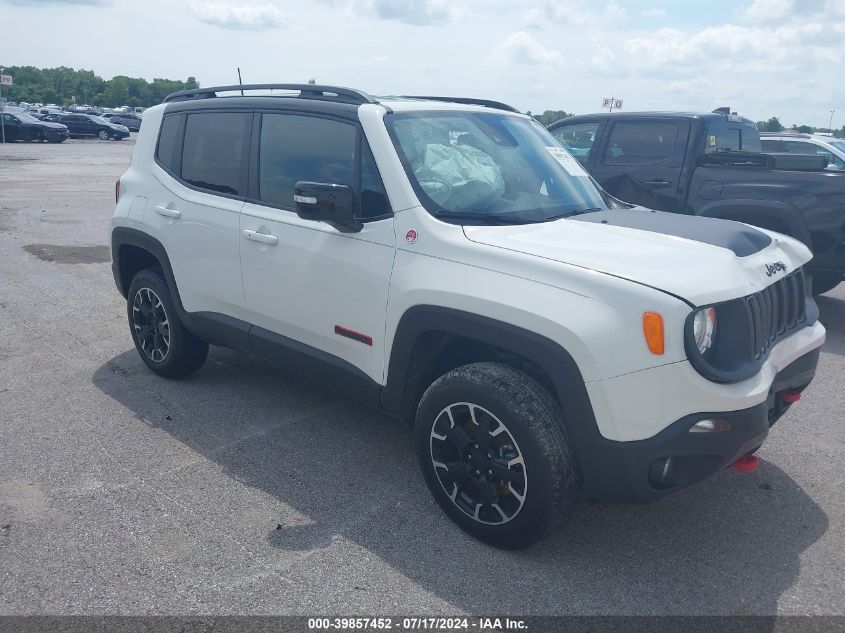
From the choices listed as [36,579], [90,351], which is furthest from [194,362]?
[36,579]

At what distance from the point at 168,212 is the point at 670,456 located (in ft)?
11.6

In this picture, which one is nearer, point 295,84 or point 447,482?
point 447,482

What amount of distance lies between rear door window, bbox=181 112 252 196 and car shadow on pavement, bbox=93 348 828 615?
148 cm

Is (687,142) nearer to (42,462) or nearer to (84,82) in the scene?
(42,462)

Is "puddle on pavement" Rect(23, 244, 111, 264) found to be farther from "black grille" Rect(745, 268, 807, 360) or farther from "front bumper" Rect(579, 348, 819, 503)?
"black grille" Rect(745, 268, 807, 360)

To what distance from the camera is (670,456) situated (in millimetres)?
2879

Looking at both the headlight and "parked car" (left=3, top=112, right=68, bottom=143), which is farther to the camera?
"parked car" (left=3, top=112, right=68, bottom=143)

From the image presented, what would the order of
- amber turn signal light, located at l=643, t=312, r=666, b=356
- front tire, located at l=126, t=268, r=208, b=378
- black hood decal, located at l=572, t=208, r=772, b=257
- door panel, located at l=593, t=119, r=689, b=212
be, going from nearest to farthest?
amber turn signal light, located at l=643, t=312, r=666, b=356, black hood decal, located at l=572, t=208, r=772, b=257, front tire, located at l=126, t=268, r=208, b=378, door panel, located at l=593, t=119, r=689, b=212

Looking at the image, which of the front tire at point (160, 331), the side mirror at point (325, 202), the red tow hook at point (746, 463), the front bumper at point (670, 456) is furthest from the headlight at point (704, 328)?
the front tire at point (160, 331)

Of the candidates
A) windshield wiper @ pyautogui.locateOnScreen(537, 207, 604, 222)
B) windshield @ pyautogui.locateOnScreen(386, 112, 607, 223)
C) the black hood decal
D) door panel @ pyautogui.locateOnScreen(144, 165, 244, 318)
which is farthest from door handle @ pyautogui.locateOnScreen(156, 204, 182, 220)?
the black hood decal

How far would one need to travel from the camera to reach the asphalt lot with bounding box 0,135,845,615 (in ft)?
10.1

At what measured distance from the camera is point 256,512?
3.69 metres

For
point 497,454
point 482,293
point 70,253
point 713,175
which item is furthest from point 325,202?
point 70,253

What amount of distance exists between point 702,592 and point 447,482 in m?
1.18
